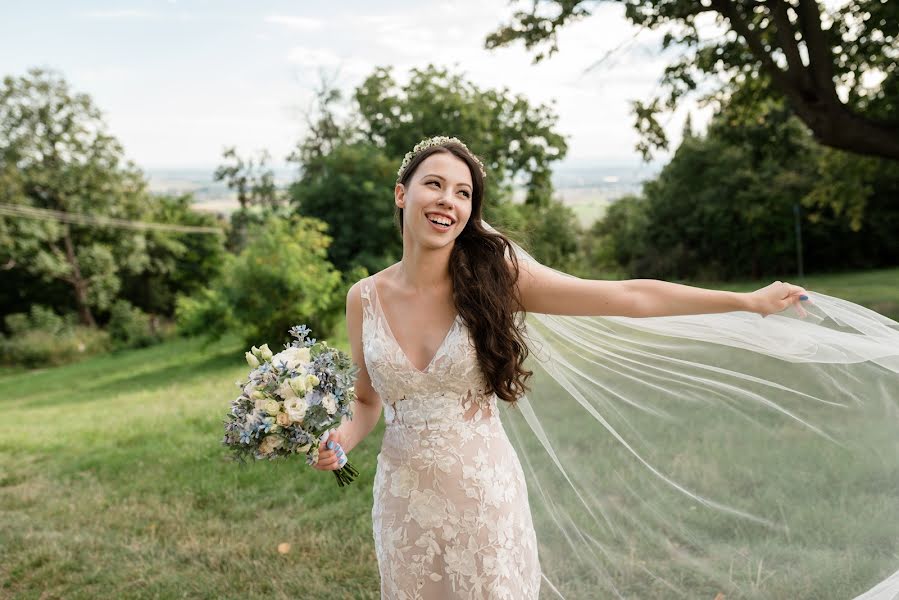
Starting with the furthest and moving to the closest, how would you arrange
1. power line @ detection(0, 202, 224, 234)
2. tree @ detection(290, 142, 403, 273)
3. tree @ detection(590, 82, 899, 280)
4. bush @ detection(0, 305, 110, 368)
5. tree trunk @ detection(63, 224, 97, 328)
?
tree trunk @ detection(63, 224, 97, 328) → power line @ detection(0, 202, 224, 234) → tree @ detection(590, 82, 899, 280) → bush @ detection(0, 305, 110, 368) → tree @ detection(290, 142, 403, 273)

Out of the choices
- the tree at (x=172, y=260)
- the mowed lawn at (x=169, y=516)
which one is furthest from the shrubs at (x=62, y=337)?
the mowed lawn at (x=169, y=516)

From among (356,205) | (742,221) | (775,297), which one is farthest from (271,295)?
(742,221)

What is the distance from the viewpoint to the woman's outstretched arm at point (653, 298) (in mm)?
2807

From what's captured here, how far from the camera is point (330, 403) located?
2.48 metres

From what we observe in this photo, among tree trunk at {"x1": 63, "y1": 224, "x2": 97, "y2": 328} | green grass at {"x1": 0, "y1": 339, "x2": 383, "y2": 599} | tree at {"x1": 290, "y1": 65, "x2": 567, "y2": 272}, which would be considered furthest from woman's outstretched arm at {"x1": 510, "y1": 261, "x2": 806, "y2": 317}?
tree trunk at {"x1": 63, "y1": 224, "x2": 97, "y2": 328}

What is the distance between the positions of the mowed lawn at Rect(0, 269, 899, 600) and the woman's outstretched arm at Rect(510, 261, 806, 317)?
1.45m

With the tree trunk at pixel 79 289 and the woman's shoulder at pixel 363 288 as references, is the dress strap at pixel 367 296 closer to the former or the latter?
the woman's shoulder at pixel 363 288

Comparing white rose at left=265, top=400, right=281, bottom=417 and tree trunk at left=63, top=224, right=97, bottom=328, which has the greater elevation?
white rose at left=265, top=400, right=281, bottom=417

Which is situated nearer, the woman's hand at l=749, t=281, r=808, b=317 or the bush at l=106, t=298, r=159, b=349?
the woman's hand at l=749, t=281, r=808, b=317

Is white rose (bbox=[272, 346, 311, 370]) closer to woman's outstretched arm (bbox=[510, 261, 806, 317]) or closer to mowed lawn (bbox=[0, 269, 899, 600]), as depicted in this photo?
mowed lawn (bbox=[0, 269, 899, 600])

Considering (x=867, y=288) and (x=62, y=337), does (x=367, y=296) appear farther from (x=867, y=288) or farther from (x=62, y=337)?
(x=62, y=337)

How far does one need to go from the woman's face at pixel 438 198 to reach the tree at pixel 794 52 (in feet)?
26.8

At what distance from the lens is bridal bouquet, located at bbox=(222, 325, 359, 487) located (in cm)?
246

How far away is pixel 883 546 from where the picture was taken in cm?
333
